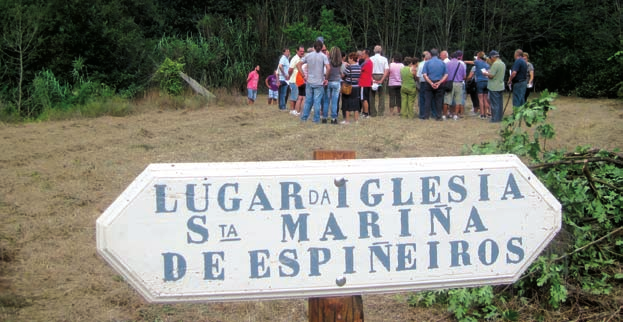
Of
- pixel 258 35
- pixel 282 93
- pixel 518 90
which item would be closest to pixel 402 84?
pixel 518 90

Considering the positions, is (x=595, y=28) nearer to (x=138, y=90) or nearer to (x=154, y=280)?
(x=138, y=90)

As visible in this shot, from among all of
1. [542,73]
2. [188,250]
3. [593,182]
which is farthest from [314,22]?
[188,250]

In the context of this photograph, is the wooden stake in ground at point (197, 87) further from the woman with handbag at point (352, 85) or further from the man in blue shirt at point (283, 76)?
the woman with handbag at point (352, 85)

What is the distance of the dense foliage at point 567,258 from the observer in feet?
15.2

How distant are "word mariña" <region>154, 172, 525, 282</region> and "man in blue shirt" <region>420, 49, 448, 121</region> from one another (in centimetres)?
1272

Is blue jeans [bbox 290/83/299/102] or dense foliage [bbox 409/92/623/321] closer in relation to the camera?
dense foliage [bbox 409/92/623/321]

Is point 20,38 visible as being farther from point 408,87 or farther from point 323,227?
point 323,227

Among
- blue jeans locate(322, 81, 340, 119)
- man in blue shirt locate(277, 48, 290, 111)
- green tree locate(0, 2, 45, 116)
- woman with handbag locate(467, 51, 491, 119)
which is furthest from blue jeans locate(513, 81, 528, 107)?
green tree locate(0, 2, 45, 116)

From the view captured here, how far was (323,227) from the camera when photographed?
91.0 inches

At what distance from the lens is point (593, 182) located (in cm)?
484

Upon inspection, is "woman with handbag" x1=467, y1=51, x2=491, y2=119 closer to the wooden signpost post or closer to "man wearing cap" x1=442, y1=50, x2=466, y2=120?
"man wearing cap" x1=442, y1=50, x2=466, y2=120

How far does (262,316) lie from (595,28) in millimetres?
27006

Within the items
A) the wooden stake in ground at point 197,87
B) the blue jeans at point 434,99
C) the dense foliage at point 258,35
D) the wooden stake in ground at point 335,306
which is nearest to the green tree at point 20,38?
the dense foliage at point 258,35

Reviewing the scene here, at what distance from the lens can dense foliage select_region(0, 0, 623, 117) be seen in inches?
744
